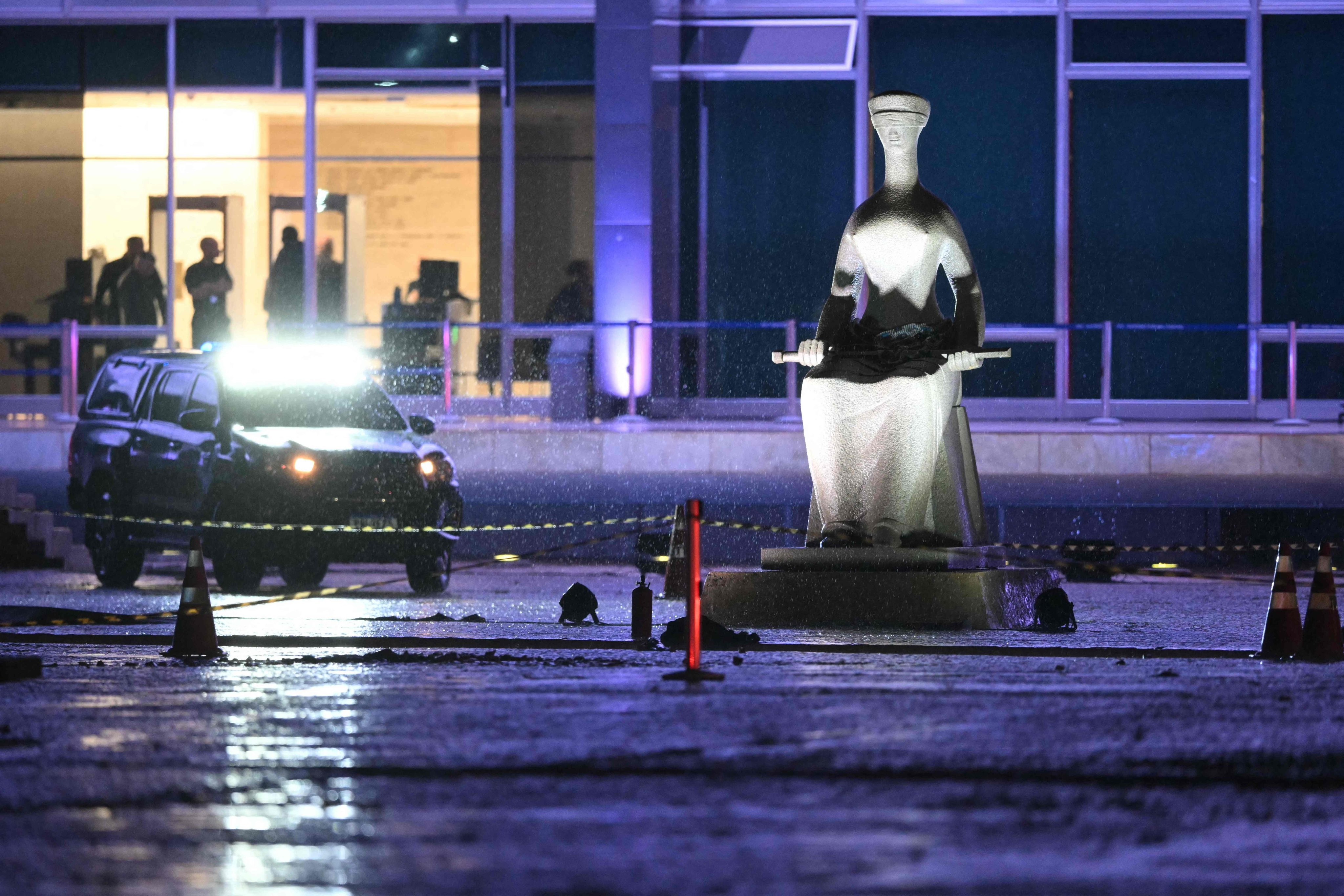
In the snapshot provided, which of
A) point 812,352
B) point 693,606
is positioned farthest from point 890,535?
point 693,606

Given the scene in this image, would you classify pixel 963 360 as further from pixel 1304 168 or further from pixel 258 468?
pixel 1304 168

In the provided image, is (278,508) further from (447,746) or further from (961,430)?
(447,746)

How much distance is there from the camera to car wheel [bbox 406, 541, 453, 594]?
17.5 meters

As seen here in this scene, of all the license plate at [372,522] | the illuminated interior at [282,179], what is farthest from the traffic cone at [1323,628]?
the illuminated interior at [282,179]

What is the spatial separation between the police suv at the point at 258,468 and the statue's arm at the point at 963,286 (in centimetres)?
468

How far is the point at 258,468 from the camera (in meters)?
17.0

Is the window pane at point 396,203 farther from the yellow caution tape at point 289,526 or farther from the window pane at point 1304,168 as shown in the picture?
the yellow caution tape at point 289,526

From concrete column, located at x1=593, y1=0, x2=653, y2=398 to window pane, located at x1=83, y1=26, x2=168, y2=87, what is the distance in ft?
18.5

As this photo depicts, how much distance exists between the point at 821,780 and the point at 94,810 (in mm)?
2186

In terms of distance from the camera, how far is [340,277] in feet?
92.7

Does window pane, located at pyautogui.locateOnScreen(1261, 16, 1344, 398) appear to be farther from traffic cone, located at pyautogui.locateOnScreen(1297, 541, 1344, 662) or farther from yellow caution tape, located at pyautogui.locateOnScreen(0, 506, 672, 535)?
traffic cone, located at pyautogui.locateOnScreen(1297, 541, 1344, 662)

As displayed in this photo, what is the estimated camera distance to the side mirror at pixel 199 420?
57.6 ft

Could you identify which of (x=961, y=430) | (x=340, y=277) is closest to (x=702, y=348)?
(x=340, y=277)

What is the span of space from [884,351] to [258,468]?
5341mm
